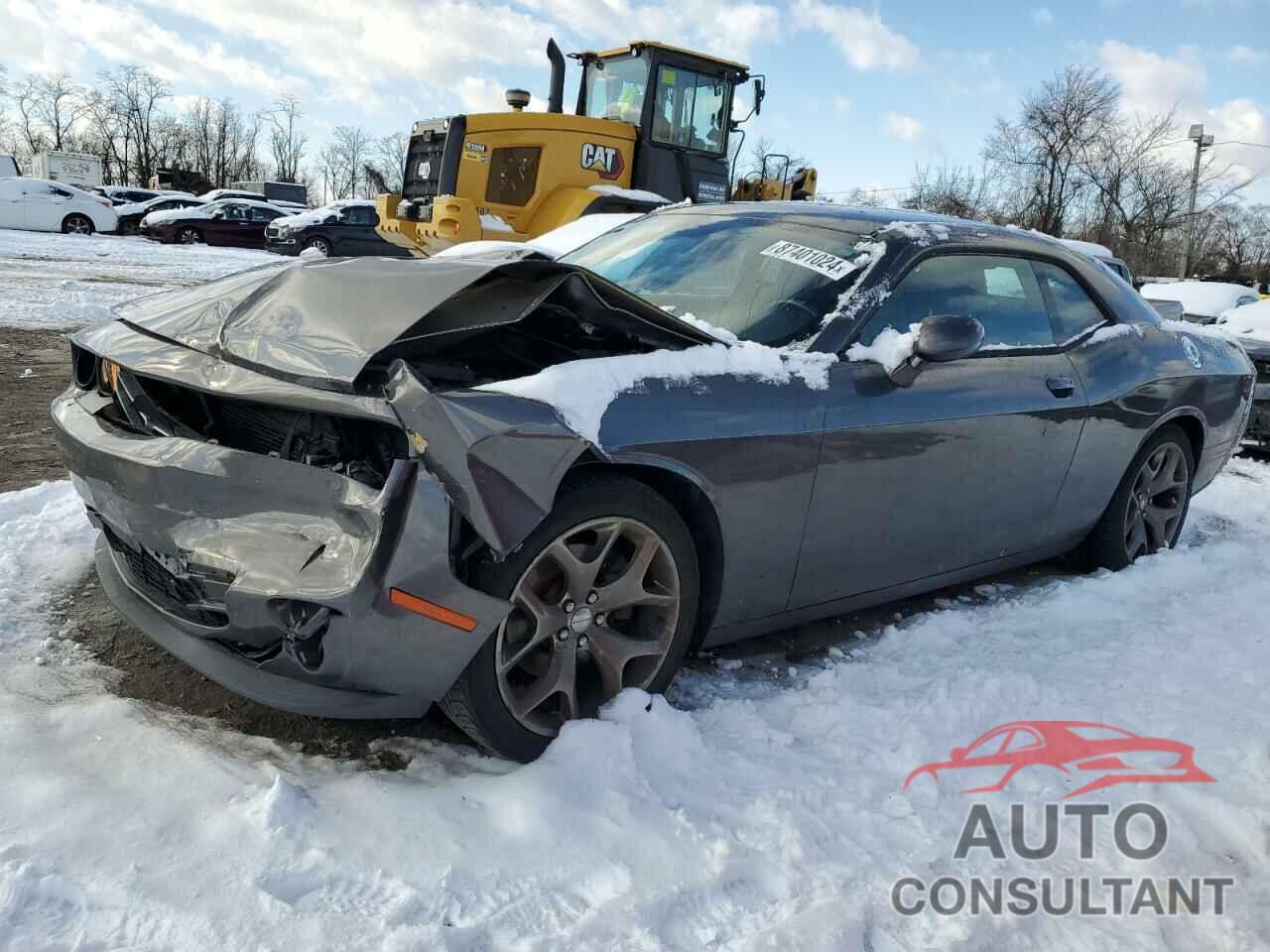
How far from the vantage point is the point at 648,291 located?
3.52 meters

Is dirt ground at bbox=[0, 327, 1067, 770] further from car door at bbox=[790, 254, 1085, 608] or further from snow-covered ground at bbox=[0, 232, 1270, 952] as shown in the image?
car door at bbox=[790, 254, 1085, 608]

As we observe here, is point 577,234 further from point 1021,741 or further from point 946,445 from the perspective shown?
point 1021,741

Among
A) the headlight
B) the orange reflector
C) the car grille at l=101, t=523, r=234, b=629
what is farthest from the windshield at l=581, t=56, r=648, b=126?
the orange reflector

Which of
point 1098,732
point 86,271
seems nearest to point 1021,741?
point 1098,732

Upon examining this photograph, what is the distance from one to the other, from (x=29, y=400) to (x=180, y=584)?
448 cm

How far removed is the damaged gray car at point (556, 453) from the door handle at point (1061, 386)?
1 centimetres

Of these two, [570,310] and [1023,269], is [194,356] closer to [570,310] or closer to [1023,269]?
[570,310]

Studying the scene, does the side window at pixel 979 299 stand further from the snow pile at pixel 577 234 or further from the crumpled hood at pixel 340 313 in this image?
the snow pile at pixel 577 234

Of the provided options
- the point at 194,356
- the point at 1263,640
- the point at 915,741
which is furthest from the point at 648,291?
the point at 1263,640

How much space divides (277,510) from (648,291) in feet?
5.65

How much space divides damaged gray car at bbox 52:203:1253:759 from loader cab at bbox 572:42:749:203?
25.3 ft

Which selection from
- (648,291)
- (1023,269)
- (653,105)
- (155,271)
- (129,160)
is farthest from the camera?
(129,160)

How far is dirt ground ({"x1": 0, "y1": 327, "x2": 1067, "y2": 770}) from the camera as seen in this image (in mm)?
2582

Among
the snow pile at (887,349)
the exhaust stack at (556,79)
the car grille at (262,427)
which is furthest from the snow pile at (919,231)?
the exhaust stack at (556,79)
